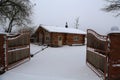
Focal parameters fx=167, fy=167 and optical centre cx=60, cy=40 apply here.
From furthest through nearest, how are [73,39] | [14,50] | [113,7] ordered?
[73,39], [113,7], [14,50]

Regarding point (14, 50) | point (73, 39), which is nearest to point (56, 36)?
point (73, 39)

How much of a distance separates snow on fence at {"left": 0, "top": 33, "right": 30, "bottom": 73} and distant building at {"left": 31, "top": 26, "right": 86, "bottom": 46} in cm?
1540

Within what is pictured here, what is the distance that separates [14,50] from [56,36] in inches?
720

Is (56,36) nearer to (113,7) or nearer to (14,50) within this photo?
(113,7)

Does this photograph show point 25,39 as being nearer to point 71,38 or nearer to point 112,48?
point 112,48

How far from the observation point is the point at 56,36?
26.6 m

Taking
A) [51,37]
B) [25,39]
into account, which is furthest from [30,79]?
[51,37]

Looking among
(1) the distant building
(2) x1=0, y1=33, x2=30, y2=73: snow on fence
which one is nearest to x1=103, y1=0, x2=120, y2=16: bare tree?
(1) the distant building

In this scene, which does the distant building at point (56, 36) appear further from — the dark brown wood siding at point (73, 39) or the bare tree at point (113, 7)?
the bare tree at point (113, 7)

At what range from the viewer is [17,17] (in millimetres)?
21344

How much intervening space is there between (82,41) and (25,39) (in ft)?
71.5

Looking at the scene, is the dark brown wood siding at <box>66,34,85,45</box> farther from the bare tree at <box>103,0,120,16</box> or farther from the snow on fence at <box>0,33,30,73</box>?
the snow on fence at <box>0,33,30,73</box>

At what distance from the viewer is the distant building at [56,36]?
85.6 feet

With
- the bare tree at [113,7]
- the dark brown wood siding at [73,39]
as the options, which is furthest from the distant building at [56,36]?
the bare tree at [113,7]
